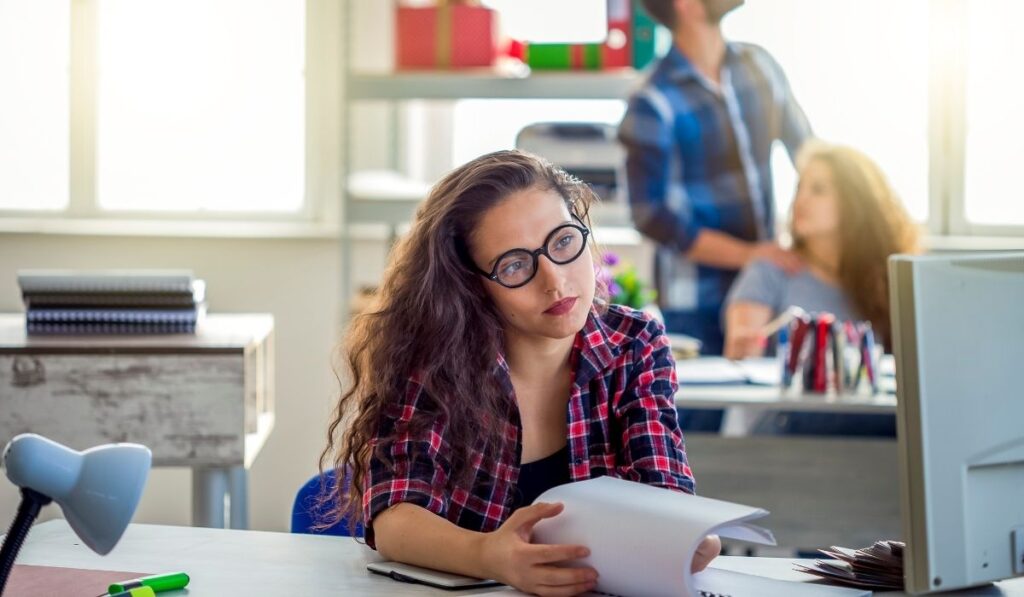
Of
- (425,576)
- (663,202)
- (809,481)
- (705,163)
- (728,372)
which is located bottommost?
(809,481)

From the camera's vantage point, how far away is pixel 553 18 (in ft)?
12.5

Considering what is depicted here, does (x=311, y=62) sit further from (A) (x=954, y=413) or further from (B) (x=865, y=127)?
(A) (x=954, y=413)

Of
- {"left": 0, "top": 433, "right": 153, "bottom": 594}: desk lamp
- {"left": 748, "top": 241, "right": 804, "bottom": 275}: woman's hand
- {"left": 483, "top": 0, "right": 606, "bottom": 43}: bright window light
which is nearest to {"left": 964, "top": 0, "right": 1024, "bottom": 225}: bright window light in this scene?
{"left": 748, "top": 241, "right": 804, "bottom": 275}: woman's hand

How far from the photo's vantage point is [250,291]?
375 centimetres

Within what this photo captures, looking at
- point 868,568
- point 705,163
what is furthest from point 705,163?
point 868,568

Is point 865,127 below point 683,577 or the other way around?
the other way around

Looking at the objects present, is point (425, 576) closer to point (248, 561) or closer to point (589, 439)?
point (248, 561)

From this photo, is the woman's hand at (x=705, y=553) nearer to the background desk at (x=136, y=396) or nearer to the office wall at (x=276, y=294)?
the background desk at (x=136, y=396)

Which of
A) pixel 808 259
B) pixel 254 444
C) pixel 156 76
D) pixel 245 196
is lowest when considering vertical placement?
pixel 254 444

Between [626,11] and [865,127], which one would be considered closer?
[626,11]

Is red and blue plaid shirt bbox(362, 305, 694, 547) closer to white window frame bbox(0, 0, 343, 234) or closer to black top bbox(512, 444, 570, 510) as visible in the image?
black top bbox(512, 444, 570, 510)

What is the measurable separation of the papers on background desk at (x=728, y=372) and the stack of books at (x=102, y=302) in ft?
3.54

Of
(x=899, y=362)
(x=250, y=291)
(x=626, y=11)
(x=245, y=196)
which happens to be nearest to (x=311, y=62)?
(x=245, y=196)

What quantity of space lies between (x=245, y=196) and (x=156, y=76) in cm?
49
